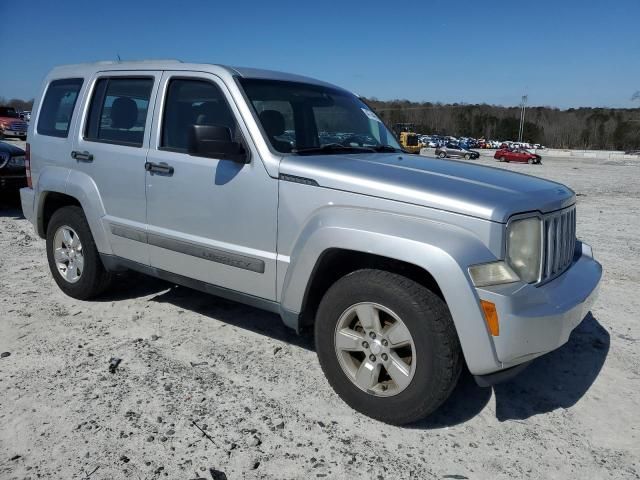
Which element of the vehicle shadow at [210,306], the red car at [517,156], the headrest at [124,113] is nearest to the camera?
the headrest at [124,113]

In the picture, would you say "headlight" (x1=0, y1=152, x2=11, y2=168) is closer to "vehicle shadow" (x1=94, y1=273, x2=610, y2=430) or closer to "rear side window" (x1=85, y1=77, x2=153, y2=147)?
"vehicle shadow" (x1=94, y1=273, x2=610, y2=430)

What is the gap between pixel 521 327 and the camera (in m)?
2.55

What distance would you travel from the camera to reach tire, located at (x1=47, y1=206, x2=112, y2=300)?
14.9ft

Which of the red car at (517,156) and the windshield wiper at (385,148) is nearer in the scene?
the windshield wiper at (385,148)

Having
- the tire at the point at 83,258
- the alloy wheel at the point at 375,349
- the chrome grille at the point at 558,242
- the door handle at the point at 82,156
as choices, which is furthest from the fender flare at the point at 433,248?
the tire at the point at 83,258

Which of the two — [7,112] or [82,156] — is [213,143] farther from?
[7,112]

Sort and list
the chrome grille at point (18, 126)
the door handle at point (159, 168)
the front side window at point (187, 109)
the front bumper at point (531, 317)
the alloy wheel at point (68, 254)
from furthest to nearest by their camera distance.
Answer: the chrome grille at point (18, 126) → the alloy wheel at point (68, 254) → the door handle at point (159, 168) → the front side window at point (187, 109) → the front bumper at point (531, 317)

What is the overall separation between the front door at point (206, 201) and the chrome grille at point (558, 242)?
1585 millimetres

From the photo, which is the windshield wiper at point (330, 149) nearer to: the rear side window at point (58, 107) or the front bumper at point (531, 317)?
the front bumper at point (531, 317)

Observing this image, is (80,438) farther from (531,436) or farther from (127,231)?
(531,436)

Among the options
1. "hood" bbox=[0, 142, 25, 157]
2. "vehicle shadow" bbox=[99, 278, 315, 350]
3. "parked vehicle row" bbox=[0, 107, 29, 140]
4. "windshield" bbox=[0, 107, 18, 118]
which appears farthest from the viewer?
"windshield" bbox=[0, 107, 18, 118]

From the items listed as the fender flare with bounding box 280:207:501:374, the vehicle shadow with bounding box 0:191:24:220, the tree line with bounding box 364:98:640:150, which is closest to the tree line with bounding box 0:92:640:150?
the tree line with bounding box 364:98:640:150

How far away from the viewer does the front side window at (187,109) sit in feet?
11.9

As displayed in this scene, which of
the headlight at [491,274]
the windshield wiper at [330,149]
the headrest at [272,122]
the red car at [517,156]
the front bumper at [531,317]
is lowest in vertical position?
the red car at [517,156]
